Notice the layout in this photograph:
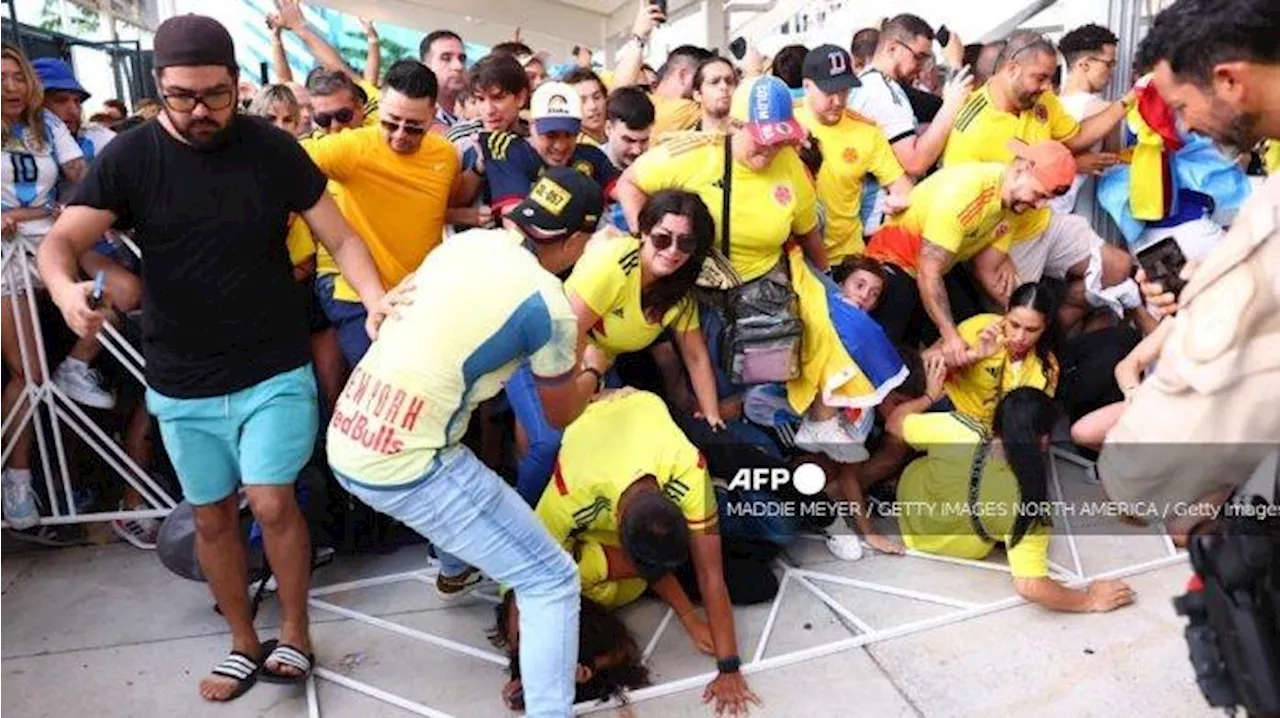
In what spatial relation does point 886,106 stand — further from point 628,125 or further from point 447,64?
point 447,64

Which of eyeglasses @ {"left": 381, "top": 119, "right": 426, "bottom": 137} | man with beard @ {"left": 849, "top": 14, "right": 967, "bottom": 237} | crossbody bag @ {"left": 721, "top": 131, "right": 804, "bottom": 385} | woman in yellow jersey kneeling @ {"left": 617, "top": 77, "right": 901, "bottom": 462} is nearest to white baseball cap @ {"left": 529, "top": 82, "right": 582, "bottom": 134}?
woman in yellow jersey kneeling @ {"left": 617, "top": 77, "right": 901, "bottom": 462}

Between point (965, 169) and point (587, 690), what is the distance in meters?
2.34

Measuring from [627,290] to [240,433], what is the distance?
3.77 ft

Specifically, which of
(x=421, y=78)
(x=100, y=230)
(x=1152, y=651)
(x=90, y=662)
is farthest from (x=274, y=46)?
(x=1152, y=651)

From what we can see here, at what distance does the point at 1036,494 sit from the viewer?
3193 millimetres

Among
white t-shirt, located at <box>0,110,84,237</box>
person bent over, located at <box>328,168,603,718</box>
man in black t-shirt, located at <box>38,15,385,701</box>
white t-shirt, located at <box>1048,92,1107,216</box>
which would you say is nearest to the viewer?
person bent over, located at <box>328,168,603,718</box>

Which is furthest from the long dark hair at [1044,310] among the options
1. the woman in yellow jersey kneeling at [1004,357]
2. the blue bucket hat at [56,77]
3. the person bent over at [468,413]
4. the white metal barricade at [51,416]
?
the blue bucket hat at [56,77]

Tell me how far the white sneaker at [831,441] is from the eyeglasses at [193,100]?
217cm

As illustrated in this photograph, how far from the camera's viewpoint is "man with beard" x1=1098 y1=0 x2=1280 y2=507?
120cm

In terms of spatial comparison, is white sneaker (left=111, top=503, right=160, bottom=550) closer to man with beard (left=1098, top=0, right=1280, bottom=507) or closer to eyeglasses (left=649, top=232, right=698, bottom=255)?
eyeglasses (left=649, top=232, right=698, bottom=255)

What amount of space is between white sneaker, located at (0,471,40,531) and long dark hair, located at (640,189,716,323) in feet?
7.38

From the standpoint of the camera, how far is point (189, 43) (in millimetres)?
2217

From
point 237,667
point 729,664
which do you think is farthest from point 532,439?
point 237,667

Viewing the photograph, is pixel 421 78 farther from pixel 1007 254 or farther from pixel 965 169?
pixel 1007 254
